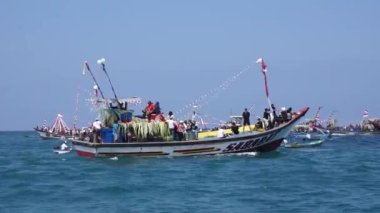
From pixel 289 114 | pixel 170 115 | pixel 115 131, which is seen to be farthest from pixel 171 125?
pixel 289 114

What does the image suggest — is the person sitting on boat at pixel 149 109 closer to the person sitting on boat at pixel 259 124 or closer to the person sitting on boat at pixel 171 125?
the person sitting on boat at pixel 171 125

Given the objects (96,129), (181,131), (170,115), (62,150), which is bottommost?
(62,150)

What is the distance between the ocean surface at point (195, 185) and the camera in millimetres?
23891

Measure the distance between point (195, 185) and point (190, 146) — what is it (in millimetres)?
11016

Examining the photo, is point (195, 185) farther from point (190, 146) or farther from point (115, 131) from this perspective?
Result: point (115, 131)

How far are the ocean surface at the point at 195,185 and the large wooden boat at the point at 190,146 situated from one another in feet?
1.77

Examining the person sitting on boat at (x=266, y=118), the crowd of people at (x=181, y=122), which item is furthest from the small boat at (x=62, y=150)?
the person sitting on boat at (x=266, y=118)

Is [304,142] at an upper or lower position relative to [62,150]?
upper

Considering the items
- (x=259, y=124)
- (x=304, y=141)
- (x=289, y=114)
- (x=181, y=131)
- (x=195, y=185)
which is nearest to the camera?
(x=195, y=185)

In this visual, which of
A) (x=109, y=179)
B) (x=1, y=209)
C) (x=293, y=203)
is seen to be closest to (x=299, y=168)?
(x=109, y=179)

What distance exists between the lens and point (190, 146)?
132ft

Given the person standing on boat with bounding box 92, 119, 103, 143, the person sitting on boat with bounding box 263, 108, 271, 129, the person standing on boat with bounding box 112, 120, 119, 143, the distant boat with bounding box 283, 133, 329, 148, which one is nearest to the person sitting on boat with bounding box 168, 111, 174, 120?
the person standing on boat with bounding box 112, 120, 119, 143

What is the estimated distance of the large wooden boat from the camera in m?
39.8

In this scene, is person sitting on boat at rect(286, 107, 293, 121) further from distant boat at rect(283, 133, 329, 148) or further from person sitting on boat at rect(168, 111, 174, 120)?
distant boat at rect(283, 133, 329, 148)
